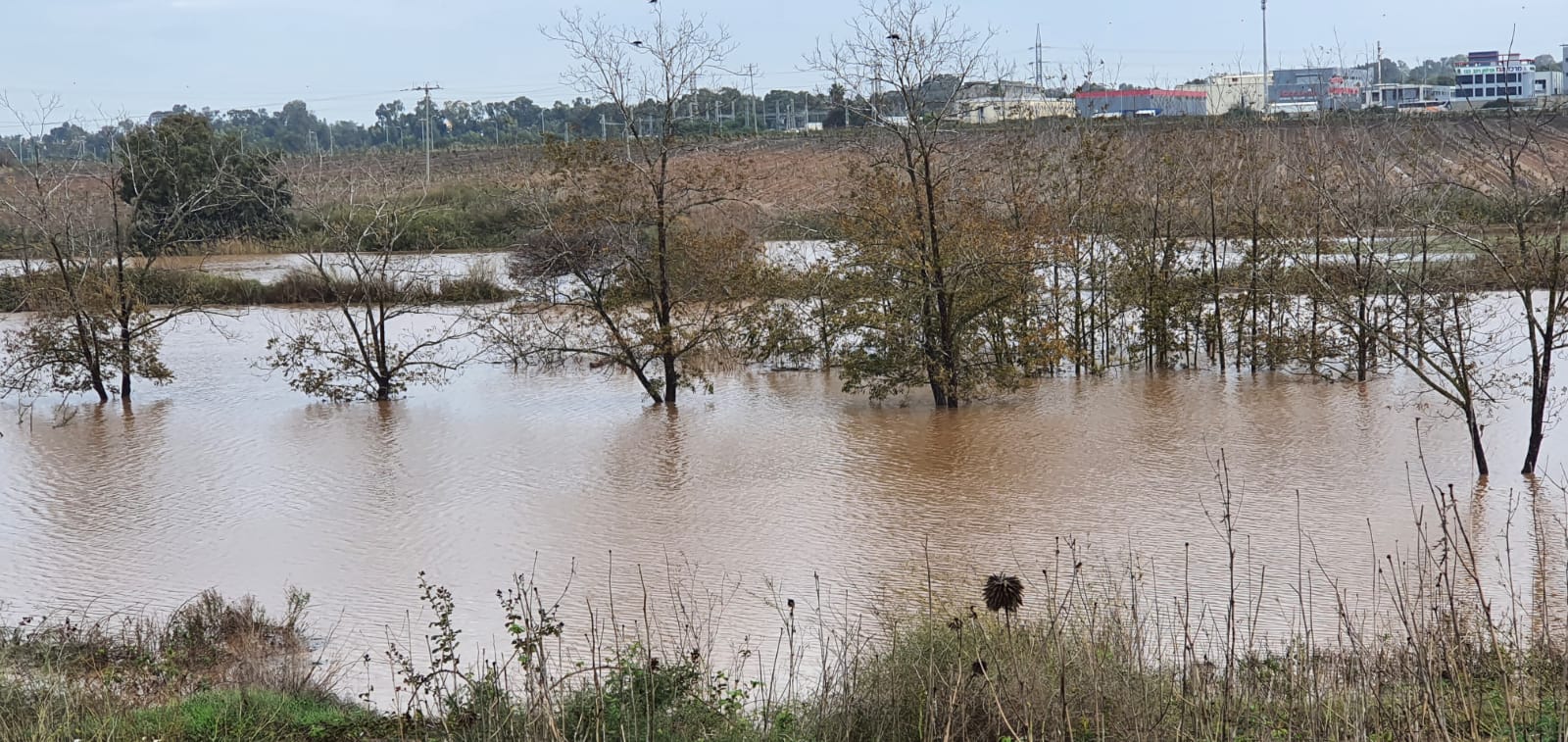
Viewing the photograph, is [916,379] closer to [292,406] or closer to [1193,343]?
[1193,343]

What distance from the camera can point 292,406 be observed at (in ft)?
67.1

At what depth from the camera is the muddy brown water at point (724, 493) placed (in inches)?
445

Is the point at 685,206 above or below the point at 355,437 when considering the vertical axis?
above

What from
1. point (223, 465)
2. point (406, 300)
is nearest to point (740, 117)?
point (406, 300)

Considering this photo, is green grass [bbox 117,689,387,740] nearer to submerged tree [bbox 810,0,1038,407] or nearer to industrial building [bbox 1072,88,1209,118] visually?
submerged tree [bbox 810,0,1038,407]

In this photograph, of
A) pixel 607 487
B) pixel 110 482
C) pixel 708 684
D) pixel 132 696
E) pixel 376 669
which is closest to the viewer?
pixel 708 684

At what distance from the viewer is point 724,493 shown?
14516mm

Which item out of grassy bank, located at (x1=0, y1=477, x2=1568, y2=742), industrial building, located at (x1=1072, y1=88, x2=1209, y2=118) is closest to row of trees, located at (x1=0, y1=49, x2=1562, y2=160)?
industrial building, located at (x1=1072, y1=88, x2=1209, y2=118)

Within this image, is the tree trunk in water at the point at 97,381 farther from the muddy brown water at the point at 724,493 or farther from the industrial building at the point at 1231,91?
the industrial building at the point at 1231,91

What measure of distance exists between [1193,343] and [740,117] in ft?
185

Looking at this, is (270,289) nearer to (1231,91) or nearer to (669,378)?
(669,378)

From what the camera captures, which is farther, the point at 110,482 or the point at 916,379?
the point at 916,379

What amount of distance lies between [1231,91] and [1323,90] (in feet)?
43.1

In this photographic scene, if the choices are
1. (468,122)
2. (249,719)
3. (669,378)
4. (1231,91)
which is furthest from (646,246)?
(468,122)
